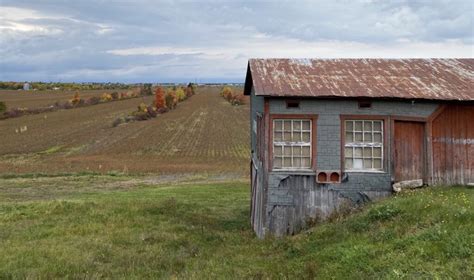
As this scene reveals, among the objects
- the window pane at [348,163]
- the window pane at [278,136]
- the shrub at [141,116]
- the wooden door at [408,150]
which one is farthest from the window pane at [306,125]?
the shrub at [141,116]

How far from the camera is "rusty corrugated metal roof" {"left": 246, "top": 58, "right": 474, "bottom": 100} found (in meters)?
13.5

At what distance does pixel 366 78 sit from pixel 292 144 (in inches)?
128

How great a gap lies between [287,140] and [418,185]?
3985 mm

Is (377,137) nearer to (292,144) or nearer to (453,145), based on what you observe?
(453,145)

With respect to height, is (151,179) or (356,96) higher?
(356,96)

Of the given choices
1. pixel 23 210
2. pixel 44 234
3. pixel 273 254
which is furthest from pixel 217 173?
pixel 273 254

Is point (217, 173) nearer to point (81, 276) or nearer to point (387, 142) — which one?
point (387, 142)

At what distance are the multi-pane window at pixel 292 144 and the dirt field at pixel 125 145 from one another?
20538mm

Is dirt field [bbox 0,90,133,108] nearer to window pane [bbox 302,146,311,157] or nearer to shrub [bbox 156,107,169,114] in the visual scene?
shrub [bbox 156,107,169,114]

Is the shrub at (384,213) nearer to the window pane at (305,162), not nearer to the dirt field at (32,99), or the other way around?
the window pane at (305,162)

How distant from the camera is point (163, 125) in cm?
6556

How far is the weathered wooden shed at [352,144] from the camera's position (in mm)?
13594

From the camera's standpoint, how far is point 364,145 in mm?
13766

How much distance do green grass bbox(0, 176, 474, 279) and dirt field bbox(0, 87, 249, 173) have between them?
17.7m
